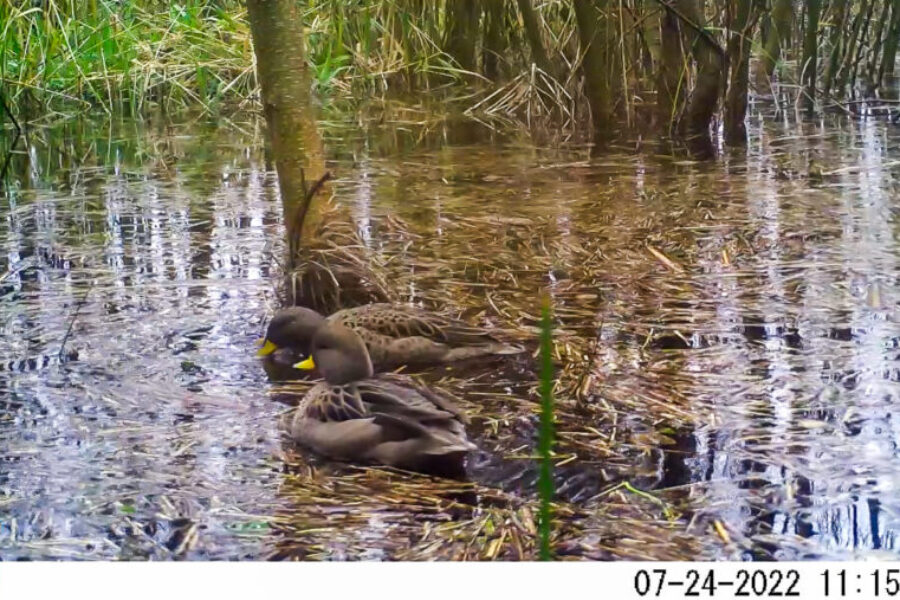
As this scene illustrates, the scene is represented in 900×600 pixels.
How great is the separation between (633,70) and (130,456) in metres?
4.75

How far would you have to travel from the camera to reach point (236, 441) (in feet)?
8.21

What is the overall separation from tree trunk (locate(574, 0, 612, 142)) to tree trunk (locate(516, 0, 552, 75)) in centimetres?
44

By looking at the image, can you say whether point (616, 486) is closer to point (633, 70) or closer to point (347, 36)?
point (633, 70)

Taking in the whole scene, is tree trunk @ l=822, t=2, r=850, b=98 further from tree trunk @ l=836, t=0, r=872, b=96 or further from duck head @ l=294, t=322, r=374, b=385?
duck head @ l=294, t=322, r=374, b=385

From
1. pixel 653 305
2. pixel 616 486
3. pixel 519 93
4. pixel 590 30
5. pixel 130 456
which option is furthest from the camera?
pixel 519 93

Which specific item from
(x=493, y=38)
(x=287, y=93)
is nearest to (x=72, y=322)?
(x=287, y=93)

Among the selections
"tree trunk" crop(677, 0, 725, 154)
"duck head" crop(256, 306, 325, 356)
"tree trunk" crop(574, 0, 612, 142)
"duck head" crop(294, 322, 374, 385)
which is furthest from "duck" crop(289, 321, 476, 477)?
"tree trunk" crop(574, 0, 612, 142)

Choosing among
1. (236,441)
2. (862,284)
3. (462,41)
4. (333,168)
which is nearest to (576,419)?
(236,441)

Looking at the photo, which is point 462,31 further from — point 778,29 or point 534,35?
point 778,29

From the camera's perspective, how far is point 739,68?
6055 millimetres

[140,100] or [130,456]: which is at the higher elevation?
[140,100]

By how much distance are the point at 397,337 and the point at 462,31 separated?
503 centimetres

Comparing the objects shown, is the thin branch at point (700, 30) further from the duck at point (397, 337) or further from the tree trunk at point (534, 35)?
the duck at point (397, 337)

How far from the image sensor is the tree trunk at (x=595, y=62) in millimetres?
6277
